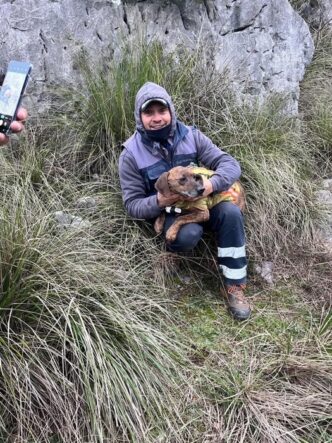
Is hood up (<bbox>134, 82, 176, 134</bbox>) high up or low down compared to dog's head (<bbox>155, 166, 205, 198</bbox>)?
up

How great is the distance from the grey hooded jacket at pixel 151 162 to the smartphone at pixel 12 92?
3.32 ft

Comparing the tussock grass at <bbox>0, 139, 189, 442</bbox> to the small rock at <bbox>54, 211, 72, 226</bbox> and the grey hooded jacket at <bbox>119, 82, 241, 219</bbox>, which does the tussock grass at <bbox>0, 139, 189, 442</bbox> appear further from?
the grey hooded jacket at <bbox>119, 82, 241, 219</bbox>

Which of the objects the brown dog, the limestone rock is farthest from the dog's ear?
the limestone rock

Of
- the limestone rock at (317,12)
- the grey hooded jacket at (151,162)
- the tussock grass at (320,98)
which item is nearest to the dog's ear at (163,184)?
the grey hooded jacket at (151,162)

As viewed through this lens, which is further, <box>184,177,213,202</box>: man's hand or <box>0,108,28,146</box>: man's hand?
<box>184,177,213,202</box>: man's hand

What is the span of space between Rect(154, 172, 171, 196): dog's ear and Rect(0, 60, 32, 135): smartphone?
1.00m

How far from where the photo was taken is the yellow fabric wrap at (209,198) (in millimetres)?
3025

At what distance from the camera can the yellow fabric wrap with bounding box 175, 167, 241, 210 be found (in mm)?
3025

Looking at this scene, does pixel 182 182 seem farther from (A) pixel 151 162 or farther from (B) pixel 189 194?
(A) pixel 151 162

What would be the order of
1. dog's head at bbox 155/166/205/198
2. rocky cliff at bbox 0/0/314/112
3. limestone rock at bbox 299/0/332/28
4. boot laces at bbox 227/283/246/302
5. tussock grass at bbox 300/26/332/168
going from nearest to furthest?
dog's head at bbox 155/166/205/198
boot laces at bbox 227/283/246/302
rocky cliff at bbox 0/0/314/112
tussock grass at bbox 300/26/332/168
limestone rock at bbox 299/0/332/28

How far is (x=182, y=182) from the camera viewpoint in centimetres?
284

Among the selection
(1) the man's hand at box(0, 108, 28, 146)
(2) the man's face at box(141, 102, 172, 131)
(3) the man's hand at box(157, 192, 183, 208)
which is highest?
(1) the man's hand at box(0, 108, 28, 146)

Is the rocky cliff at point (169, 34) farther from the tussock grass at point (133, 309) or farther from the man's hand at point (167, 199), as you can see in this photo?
the man's hand at point (167, 199)

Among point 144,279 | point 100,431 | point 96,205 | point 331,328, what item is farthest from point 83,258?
point 331,328
